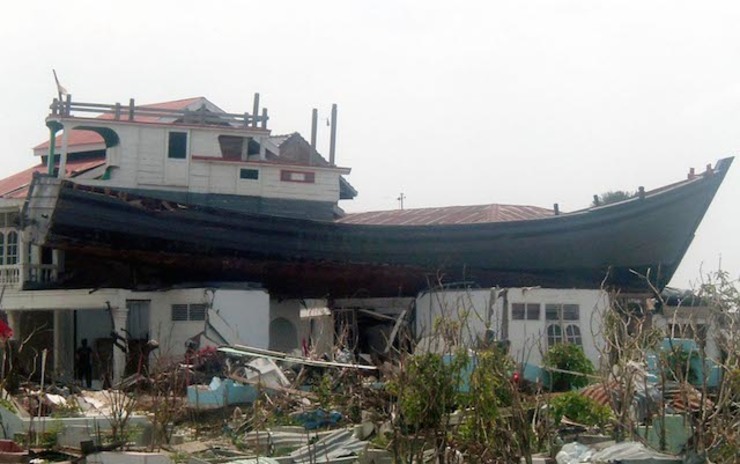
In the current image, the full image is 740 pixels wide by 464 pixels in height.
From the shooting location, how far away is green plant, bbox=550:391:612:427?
16.0 m

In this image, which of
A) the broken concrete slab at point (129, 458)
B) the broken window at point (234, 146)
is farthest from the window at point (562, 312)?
the broken concrete slab at point (129, 458)

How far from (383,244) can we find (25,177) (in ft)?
43.1

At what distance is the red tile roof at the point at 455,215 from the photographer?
31.4 metres

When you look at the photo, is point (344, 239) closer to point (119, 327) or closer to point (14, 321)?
point (119, 327)

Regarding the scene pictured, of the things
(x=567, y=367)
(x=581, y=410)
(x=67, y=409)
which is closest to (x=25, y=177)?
(x=67, y=409)

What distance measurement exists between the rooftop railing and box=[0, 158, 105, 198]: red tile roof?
6.49 ft

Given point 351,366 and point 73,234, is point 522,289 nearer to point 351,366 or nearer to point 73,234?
point 351,366

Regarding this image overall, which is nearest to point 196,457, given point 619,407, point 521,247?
point 619,407

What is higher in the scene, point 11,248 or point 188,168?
point 188,168

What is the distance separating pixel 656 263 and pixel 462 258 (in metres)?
6.41

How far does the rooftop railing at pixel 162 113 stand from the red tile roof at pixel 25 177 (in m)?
1.98

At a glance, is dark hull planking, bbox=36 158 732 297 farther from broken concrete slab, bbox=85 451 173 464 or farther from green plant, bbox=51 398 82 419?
broken concrete slab, bbox=85 451 173 464

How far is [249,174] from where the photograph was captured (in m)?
28.5

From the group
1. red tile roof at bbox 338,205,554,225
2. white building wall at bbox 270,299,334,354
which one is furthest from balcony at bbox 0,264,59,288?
red tile roof at bbox 338,205,554,225
